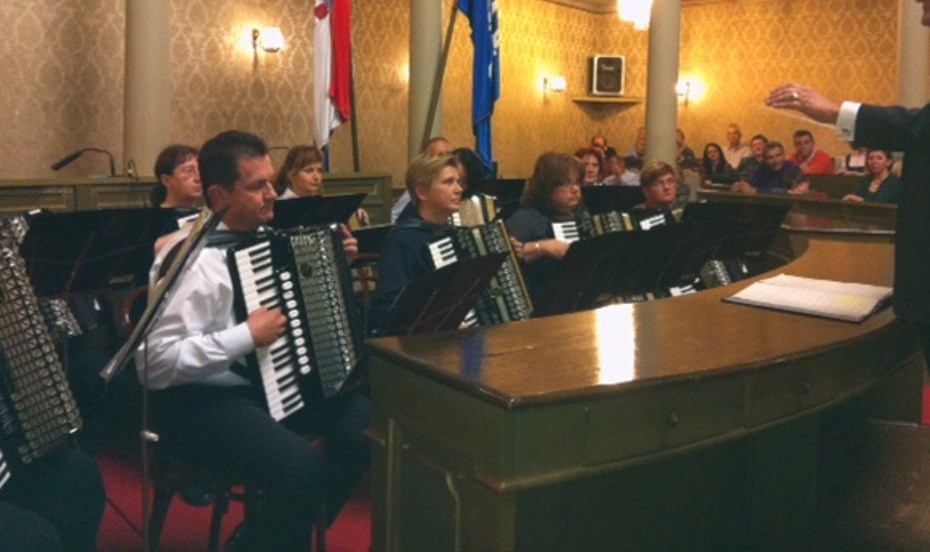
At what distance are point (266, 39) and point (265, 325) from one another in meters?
9.78

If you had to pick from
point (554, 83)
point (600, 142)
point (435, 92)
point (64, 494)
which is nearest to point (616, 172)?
point (600, 142)

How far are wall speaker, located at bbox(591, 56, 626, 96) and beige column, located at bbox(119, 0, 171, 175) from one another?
993 cm

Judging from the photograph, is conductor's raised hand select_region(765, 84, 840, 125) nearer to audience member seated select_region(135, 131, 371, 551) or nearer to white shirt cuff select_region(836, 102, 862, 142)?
white shirt cuff select_region(836, 102, 862, 142)

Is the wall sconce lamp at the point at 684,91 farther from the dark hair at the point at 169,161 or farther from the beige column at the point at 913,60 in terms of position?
the dark hair at the point at 169,161

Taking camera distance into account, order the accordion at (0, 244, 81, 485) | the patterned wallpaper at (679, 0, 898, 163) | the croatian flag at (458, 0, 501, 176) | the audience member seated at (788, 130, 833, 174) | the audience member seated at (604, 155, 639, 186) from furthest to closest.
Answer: the patterned wallpaper at (679, 0, 898, 163)
the audience member seated at (788, 130, 833, 174)
the audience member seated at (604, 155, 639, 186)
the croatian flag at (458, 0, 501, 176)
the accordion at (0, 244, 81, 485)

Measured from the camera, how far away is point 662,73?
12.0 m

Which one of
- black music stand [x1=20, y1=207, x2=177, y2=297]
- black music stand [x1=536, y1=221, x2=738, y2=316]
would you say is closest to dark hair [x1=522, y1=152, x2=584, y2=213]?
black music stand [x1=536, y1=221, x2=738, y2=316]

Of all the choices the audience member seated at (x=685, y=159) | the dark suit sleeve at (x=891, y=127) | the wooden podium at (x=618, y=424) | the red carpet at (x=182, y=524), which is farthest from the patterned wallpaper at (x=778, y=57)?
the dark suit sleeve at (x=891, y=127)

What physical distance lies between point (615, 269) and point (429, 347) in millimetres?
2708

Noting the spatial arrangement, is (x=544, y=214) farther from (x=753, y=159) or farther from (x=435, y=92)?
(x=753, y=159)

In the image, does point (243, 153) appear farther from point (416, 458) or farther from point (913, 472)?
point (913, 472)

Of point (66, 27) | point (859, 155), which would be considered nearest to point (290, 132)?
point (66, 27)

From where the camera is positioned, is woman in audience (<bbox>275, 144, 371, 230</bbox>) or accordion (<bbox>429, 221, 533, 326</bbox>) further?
woman in audience (<bbox>275, 144, 371, 230</bbox>)

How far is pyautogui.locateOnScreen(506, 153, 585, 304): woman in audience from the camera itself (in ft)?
18.7
